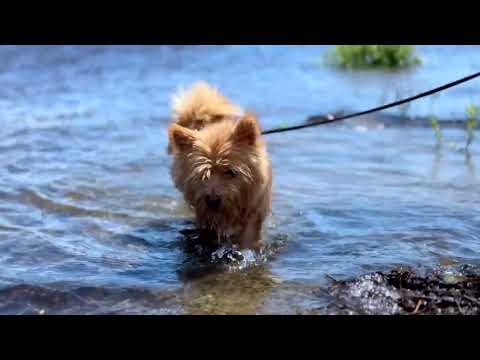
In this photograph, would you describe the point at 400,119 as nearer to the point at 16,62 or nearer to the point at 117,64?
the point at 117,64

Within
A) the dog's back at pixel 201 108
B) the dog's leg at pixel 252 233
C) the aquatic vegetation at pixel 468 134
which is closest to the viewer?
the dog's leg at pixel 252 233

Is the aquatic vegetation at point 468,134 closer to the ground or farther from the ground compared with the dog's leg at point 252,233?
farther from the ground

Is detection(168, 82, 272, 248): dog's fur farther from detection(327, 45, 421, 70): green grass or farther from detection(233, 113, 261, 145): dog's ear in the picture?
detection(327, 45, 421, 70): green grass

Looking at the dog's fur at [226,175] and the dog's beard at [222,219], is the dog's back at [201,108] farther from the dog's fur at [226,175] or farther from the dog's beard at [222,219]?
the dog's beard at [222,219]

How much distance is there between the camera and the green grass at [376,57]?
1487 centimetres

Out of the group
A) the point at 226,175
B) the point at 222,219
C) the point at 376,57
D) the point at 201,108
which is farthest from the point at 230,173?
the point at 376,57

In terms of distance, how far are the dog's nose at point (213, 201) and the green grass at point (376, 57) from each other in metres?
10.5

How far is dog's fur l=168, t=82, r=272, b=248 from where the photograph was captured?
511cm

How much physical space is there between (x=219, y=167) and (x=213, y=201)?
10.3 inches

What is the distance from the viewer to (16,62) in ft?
53.8

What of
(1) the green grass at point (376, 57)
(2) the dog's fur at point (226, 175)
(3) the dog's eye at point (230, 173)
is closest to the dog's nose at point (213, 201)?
(2) the dog's fur at point (226, 175)

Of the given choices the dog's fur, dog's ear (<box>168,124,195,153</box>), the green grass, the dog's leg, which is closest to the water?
the dog's leg

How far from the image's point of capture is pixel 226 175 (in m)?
5.15

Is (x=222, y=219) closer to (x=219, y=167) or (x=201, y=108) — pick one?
(x=219, y=167)
